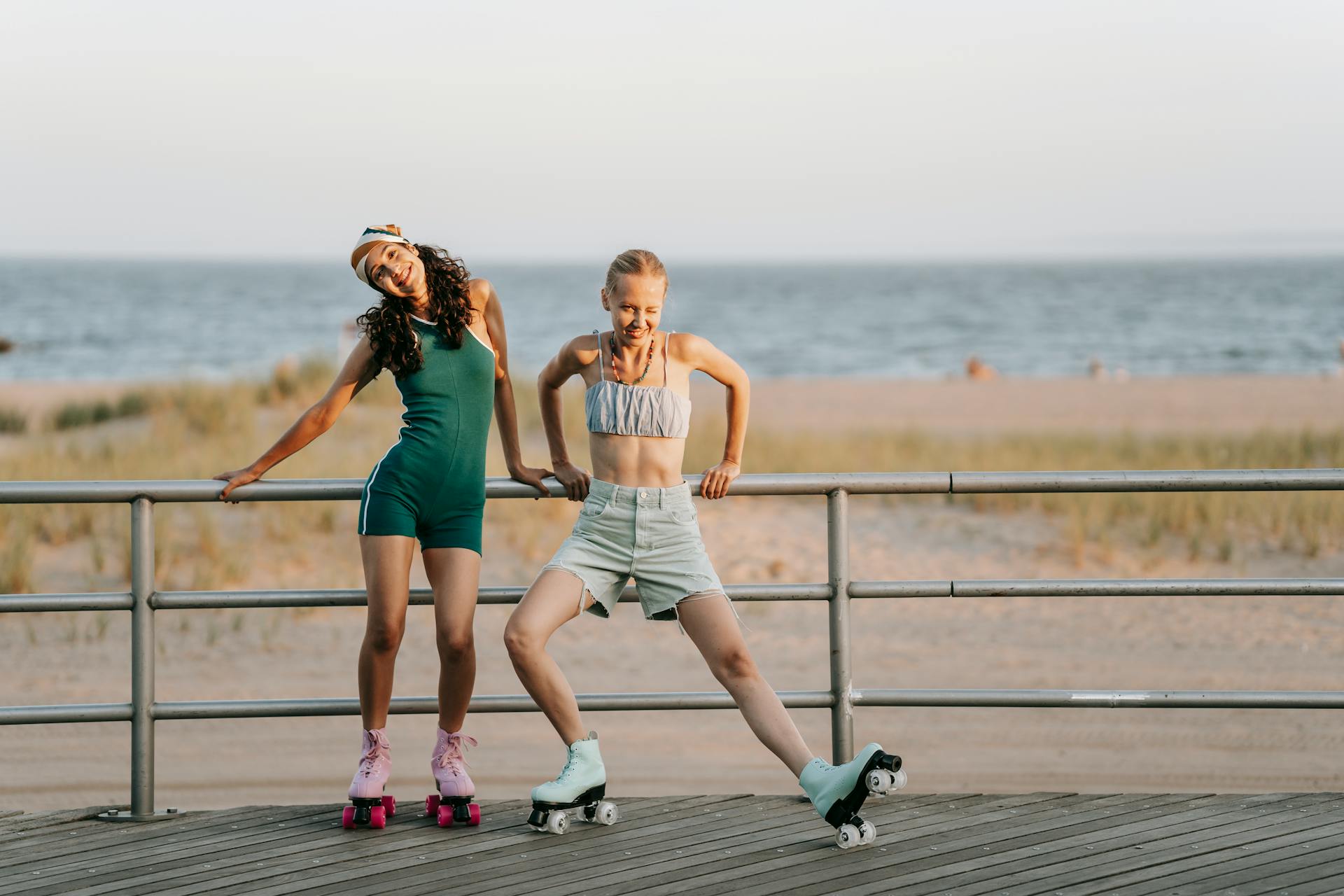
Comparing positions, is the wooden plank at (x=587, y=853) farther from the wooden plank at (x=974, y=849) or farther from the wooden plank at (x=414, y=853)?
the wooden plank at (x=974, y=849)

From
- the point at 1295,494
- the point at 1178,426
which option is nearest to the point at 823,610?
the point at 1295,494

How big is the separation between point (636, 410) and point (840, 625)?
0.87m

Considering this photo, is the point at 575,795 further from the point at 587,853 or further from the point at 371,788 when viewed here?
the point at 371,788

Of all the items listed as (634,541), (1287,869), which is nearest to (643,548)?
(634,541)

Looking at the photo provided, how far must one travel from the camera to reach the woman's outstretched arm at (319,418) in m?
3.80

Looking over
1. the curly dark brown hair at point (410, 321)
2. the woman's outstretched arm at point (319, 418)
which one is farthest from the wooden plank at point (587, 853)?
the curly dark brown hair at point (410, 321)

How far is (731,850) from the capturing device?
11.8ft

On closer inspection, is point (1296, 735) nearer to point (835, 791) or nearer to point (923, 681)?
point (923, 681)

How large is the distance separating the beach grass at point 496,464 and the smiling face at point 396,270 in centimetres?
648

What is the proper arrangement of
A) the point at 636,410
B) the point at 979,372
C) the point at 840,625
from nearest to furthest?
the point at 636,410 < the point at 840,625 < the point at 979,372

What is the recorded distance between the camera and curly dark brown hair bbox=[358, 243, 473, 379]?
375 centimetres

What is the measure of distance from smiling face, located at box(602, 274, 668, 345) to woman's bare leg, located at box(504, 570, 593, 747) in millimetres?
675

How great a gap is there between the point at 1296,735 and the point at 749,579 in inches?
155

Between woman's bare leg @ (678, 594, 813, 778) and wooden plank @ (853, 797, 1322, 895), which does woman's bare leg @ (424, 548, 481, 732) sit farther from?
wooden plank @ (853, 797, 1322, 895)
